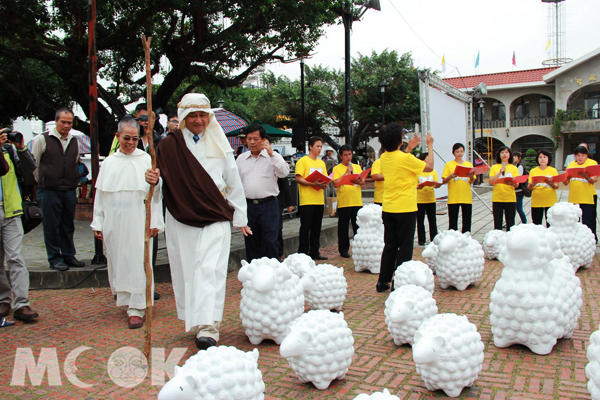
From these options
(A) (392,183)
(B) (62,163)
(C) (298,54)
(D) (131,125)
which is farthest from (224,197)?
(C) (298,54)

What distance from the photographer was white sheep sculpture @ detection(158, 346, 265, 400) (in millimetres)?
2596

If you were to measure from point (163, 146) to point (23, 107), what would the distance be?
14.4 meters

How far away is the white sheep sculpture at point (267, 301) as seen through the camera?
4.13 metres

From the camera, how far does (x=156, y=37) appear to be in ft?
43.4

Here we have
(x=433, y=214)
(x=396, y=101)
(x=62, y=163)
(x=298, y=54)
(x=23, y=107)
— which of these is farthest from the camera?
(x=396, y=101)

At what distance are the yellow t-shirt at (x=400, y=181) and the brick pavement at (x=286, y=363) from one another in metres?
1.07

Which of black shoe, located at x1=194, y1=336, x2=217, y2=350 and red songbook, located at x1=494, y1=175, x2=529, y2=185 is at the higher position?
red songbook, located at x1=494, y1=175, x2=529, y2=185

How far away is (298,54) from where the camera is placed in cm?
1338

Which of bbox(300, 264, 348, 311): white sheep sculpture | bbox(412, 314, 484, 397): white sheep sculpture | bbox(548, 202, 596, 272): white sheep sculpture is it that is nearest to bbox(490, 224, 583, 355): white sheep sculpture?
bbox(412, 314, 484, 397): white sheep sculpture

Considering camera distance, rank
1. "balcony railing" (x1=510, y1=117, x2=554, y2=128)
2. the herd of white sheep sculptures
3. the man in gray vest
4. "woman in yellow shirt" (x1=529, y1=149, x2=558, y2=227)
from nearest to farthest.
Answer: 1. the herd of white sheep sculptures
2. the man in gray vest
3. "woman in yellow shirt" (x1=529, y1=149, x2=558, y2=227)
4. "balcony railing" (x1=510, y1=117, x2=554, y2=128)

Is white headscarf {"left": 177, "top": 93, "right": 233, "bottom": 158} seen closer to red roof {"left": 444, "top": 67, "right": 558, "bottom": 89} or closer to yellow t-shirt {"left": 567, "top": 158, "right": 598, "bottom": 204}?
yellow t-shirt {"left": 567, "top": 158, "right": 598, "bottom": 204}

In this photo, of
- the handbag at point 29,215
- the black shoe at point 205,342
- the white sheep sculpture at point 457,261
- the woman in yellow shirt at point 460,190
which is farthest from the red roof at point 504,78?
the black shoe at point 205,342

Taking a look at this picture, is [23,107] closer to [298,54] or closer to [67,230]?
[298,54]

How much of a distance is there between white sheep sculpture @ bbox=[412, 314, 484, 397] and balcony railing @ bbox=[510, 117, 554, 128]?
3658 cm
